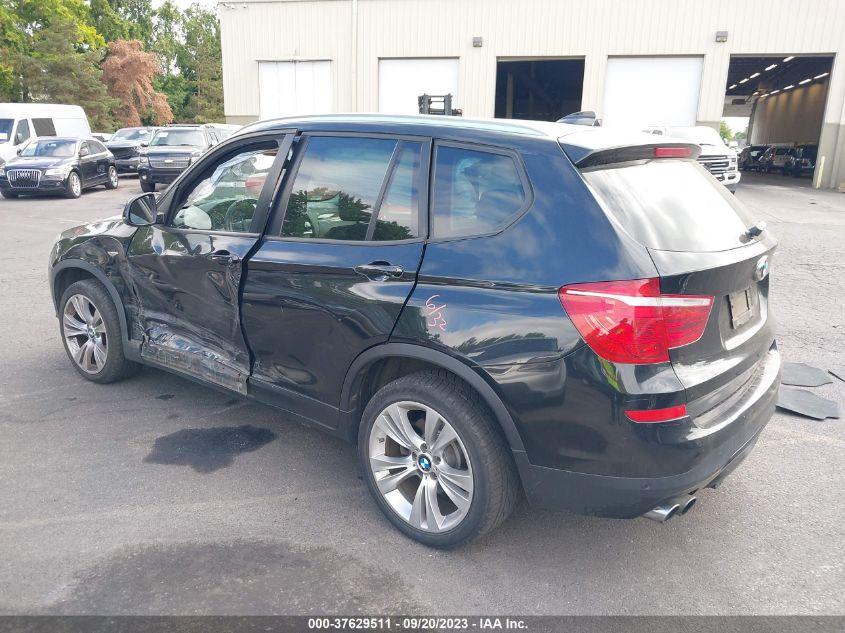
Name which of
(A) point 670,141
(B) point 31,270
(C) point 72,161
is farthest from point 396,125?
(C) point 72,161

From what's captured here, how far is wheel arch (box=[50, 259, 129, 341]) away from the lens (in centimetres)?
434

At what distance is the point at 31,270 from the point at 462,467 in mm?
7890

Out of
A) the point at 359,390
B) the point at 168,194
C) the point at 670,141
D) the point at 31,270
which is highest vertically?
the point at 670,141

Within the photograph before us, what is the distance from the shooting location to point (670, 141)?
9.91 feet

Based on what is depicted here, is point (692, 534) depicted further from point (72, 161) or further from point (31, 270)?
point (72, 161)

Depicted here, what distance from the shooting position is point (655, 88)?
840 inches

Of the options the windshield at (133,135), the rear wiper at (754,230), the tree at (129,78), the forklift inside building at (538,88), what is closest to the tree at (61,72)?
the tree at (129,78)

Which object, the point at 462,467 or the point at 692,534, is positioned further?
the point at 692,534

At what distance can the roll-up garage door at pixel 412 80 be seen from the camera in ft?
74.2

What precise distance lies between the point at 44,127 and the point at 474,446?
74.7 feet

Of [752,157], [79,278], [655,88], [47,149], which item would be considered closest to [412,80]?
[655,88]

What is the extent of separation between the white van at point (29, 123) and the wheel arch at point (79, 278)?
16.8 m

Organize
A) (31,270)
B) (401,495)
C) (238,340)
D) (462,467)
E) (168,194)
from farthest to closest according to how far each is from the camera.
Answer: (31,270), (168,194), (238,340), (401,495), (462,467)

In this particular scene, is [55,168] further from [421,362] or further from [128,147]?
[421,362]
